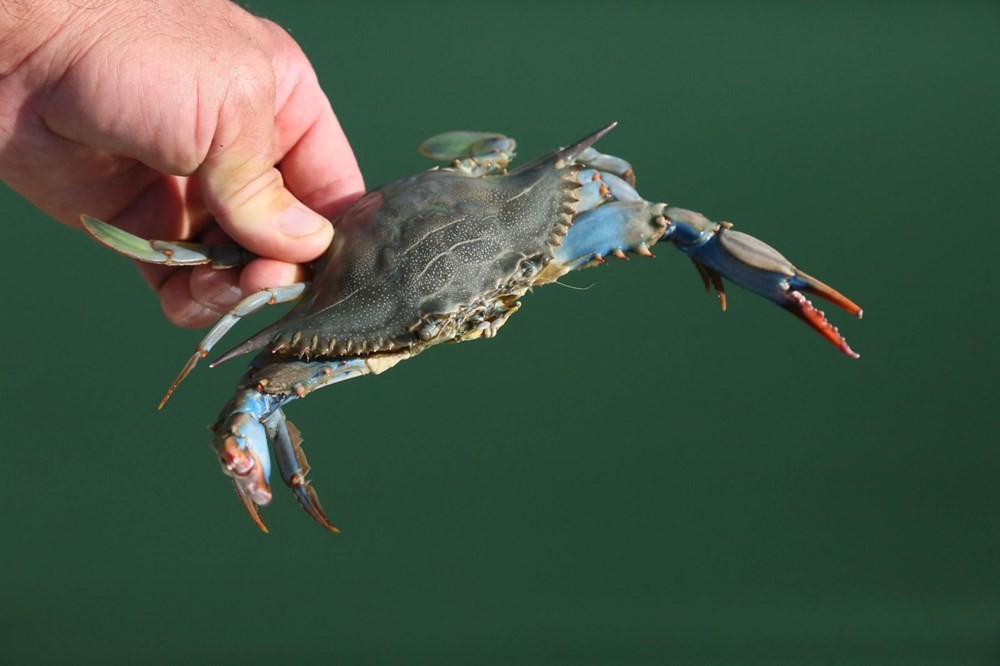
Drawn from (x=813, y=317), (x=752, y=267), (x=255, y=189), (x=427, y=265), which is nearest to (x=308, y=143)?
(x=255, y=189)

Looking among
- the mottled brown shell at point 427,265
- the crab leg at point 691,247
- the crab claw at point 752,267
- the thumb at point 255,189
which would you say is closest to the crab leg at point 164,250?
the thumb at point 255,189

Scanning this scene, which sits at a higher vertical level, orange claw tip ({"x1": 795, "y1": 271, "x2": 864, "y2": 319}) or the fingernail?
orange claw tip ({"x1": 795, "y1": 271, "x2": 864, "y2": 319})

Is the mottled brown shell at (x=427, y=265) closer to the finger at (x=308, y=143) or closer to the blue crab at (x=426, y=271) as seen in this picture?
the blue crab at (x=426, y=271)

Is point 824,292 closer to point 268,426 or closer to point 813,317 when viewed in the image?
point 813,317

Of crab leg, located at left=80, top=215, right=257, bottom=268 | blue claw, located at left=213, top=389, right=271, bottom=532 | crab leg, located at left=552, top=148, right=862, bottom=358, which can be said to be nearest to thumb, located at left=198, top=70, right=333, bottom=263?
crab leg, located at left=80, top=215, right=257, bottom=268

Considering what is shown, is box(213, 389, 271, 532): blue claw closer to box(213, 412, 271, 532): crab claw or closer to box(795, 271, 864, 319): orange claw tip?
box(213, 412, 271, 532): crab claw

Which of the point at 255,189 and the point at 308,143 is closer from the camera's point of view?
the point at 255,189
